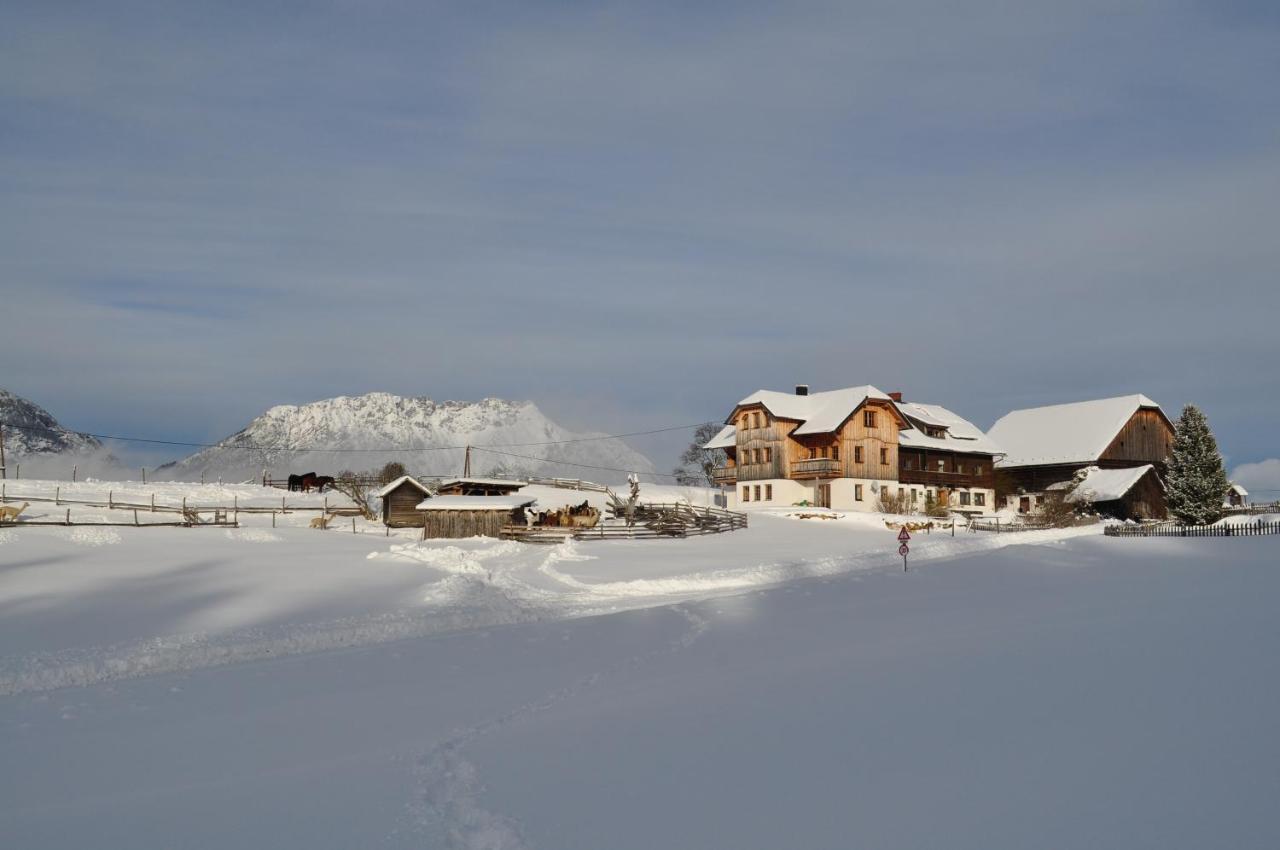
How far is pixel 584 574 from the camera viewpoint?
3856cm

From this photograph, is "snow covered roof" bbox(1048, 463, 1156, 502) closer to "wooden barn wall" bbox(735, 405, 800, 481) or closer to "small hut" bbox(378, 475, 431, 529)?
"wooden barn wall" bbox(735, 405, 800, 481)

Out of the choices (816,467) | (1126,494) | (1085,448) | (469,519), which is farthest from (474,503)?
(1085,448)

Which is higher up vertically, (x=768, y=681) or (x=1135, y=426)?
(x=1135, y=426)

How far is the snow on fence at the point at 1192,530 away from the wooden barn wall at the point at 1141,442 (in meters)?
25.4

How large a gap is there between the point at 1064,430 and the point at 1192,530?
112 feet

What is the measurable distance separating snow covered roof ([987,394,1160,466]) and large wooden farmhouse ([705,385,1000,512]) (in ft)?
11.3

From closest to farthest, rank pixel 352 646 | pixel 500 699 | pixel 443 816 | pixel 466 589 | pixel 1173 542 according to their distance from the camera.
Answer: pixel 443 816 → pixel 500 699 → pixel 352 646 → pixel 466 589 → pixel 1173 542

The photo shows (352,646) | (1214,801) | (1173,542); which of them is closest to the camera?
(1214,801)

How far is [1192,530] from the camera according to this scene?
54094mm

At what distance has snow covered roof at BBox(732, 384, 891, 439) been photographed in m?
77.8

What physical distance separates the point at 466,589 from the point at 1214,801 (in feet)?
84.0

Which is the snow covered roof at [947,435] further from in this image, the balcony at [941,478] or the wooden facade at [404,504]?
the wooden facade at [404,504]

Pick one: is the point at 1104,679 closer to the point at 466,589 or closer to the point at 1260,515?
the point at 466,589

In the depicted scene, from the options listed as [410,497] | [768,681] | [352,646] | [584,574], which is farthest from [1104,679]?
[410,497]
